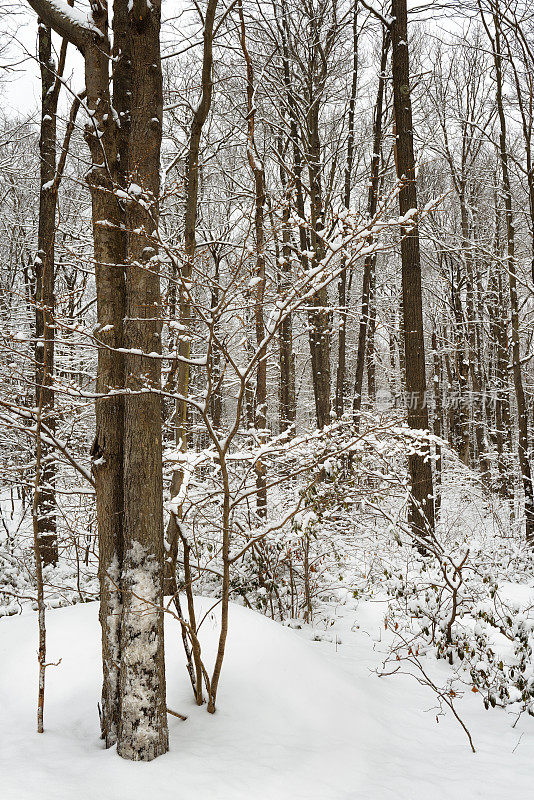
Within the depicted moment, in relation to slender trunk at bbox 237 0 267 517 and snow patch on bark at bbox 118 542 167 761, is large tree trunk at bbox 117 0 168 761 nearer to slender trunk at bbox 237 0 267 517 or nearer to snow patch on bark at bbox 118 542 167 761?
snow patch on bark at bbox 118 542 167 761

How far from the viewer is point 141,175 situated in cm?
299

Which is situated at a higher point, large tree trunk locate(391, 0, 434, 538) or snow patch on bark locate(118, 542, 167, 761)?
large tree trunk locate(391, 0, 434, 538)

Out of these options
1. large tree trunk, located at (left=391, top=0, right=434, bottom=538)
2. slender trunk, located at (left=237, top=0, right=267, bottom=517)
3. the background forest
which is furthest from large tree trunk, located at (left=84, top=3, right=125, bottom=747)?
large tree trunk, located at (left=391, top=0, right=434, bottom=538)

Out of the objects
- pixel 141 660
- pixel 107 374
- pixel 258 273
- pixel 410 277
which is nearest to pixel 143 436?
pixel 107 374

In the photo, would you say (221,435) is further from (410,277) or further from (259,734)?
(410,277)

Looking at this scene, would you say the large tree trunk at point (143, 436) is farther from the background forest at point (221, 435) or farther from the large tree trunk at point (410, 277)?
the large tree trunk at point (410, 277)

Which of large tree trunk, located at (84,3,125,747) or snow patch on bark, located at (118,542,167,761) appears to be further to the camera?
large tree trunk, located at (84,3,125,747)

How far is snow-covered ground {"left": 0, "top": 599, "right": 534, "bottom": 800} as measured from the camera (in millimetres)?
2578

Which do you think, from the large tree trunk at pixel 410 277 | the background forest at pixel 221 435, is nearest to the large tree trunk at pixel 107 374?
the background forest at pixel 221 435

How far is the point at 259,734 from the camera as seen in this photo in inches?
117

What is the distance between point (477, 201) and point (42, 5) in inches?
602

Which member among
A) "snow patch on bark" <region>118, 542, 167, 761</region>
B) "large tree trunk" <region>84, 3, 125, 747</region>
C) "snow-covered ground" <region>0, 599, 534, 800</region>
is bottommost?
"snow-covered ground" <region>0, 599, 534, 800</region>

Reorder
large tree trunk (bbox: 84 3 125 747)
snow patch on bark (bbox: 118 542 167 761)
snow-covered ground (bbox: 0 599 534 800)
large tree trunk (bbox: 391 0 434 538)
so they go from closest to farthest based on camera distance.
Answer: snow-covered ground (bbox: 0 599 534 800), snow patch on bark (bbox: 118 542 167 761), large tree trunk (bbox: 84 3 125 747), large tree trunk (bbox: 391 0 434 538)

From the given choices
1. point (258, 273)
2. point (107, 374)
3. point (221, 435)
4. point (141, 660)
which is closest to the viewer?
point (141, 660)
